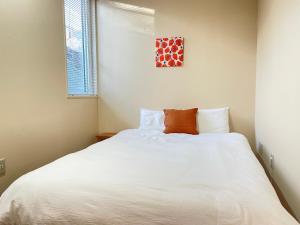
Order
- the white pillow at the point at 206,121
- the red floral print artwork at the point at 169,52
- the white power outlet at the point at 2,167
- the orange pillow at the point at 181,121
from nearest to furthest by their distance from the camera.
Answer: the white power outlet at the point at 2,167, the orange pillow at the point at 181,121, the white pillow at the point at 206,121, the red floral print artwork at the point at 169,52

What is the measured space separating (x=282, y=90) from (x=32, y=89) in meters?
2.12

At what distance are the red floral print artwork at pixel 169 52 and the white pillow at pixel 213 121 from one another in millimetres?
758

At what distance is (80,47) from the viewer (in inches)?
123

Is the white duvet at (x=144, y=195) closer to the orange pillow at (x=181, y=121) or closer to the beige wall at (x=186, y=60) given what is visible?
the orange pillow at (x=181, y=121)

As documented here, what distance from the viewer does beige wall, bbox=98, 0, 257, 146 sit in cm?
295

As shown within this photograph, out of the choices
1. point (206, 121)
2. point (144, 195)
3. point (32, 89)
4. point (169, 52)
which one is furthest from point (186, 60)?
point (144, 195)

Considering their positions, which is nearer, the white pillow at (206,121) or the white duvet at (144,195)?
the white duvet at (144,195)

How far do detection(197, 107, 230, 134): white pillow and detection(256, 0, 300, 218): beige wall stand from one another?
42 cm

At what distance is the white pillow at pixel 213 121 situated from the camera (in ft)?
9.30

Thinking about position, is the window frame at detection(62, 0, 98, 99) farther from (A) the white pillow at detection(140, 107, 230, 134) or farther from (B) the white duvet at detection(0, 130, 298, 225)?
(B) the white duvet at detection(0, 130, 298, 225)

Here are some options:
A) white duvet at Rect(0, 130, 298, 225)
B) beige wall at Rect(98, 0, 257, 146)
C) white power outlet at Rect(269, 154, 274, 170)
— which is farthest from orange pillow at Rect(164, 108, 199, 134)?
white duvet at Rect(0, 130, 298, 225)

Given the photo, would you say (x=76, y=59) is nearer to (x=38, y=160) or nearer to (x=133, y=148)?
(x=38, y=160)

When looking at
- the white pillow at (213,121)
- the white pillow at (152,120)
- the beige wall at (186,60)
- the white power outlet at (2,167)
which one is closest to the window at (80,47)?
the beige wall at (186,60)

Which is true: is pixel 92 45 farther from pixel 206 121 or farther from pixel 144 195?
pixel 144 195
